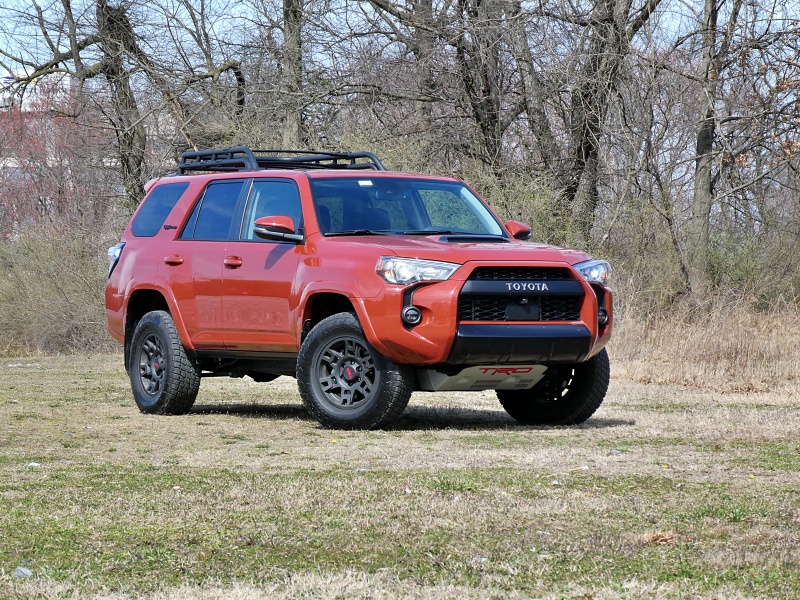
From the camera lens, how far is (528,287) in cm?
944

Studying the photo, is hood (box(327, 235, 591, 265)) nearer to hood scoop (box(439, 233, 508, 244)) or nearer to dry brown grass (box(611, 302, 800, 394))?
hood scoop (box(439, 233, 508, 244))

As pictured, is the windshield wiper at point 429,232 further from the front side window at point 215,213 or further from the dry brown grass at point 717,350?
the dry brown grass at point 717,350

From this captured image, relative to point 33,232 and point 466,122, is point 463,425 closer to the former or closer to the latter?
point 466,122

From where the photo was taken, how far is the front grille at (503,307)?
9.33 metres

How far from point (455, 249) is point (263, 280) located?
1802 millimetres

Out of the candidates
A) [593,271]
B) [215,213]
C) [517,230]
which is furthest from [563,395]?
[215,213]

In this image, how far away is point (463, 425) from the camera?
10562 mm

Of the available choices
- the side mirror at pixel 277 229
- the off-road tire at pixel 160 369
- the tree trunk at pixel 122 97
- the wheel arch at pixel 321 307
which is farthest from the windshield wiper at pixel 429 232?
the tree trunk at pixel 122 97

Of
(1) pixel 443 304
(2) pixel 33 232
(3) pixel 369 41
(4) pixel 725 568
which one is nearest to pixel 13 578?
(4) pixel 725 568

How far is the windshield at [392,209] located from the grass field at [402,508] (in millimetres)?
1602

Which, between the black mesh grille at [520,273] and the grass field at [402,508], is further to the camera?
the black mesh grille at [520,273]

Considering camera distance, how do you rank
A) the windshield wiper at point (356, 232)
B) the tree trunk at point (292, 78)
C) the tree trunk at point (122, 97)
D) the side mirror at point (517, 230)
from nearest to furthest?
the windshield wiper at point (356, 232)
the side mirror at point (517, 230)
the tree trunk at point (292, 78)
the tree trunk at point (122, 97)

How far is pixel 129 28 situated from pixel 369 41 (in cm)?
689

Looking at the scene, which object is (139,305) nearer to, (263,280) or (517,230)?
(263,280)
